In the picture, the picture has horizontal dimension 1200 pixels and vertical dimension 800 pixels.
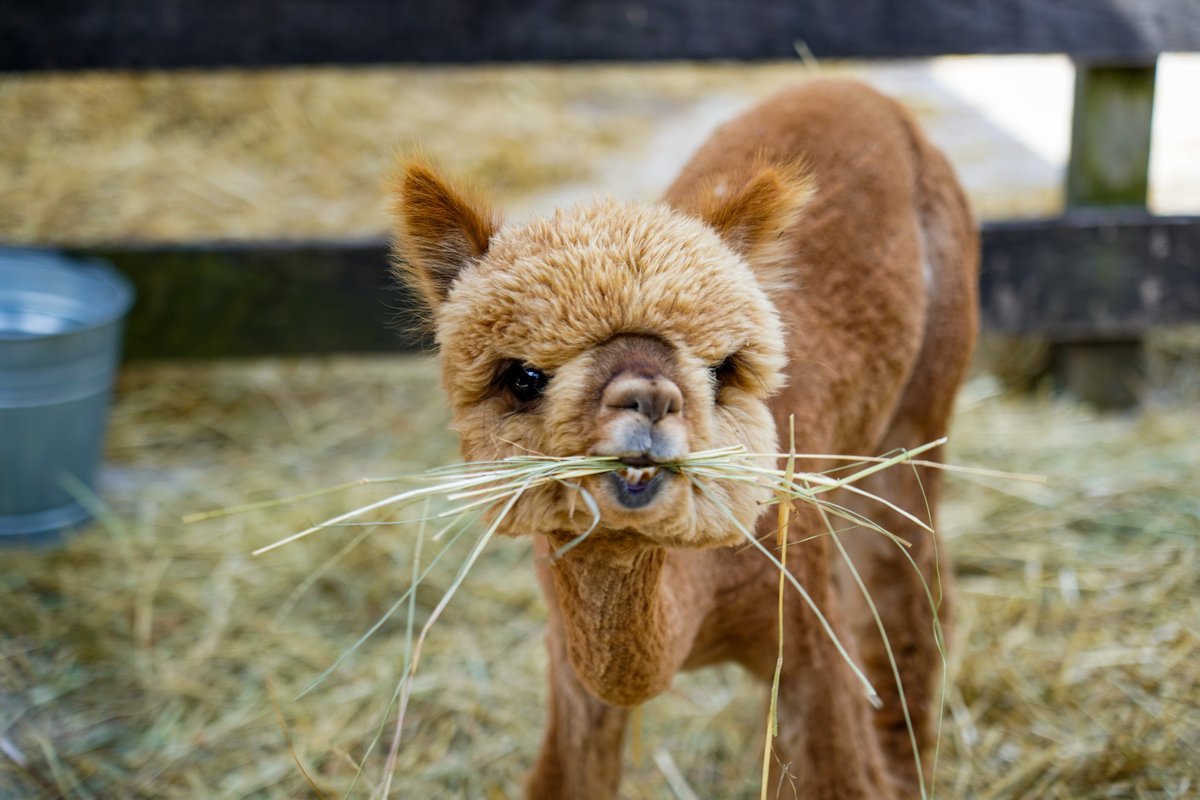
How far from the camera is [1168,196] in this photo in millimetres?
5984

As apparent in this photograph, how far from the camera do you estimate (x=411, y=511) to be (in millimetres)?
4250

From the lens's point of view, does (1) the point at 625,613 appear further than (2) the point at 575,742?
No

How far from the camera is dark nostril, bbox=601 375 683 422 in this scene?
1.57m

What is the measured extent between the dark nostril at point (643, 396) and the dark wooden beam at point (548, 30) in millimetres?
2686

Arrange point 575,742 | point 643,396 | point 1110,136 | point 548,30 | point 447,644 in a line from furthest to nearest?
point 1110,136 → point 548,30 → point 447,644 → point 575,742 → point 643,396

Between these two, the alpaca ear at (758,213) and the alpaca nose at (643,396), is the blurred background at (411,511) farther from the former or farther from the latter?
the alpaca nose at (643,396)

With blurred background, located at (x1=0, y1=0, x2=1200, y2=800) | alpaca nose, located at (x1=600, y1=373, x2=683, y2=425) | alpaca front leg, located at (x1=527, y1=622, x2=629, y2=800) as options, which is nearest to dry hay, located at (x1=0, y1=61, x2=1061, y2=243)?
blurred background, located at (x1=0, y1=0, x2=1200, y2=800)

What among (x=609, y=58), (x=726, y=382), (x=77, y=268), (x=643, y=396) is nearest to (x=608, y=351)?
(x=643, y=396)

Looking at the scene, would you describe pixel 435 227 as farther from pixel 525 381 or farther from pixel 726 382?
pixel 726 382

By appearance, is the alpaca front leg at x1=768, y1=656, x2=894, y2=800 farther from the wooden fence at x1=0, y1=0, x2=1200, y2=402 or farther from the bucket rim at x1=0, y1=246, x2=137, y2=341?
the bucket rim at x1=0, y1=246, x2=137, y2=341

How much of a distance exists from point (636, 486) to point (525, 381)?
238 mm

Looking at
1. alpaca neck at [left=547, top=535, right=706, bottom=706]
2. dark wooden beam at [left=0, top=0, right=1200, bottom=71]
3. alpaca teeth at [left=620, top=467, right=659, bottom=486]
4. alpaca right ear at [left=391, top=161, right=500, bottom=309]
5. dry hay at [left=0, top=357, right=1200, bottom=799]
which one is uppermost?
dark wooden beam at [left=0, top=0, right=1200, bottom=71]

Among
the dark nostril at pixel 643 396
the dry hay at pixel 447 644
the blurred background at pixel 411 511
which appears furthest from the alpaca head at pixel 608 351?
the dry hay at pixel 447 644

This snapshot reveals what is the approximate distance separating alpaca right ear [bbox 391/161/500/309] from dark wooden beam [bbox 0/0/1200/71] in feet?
7.34
